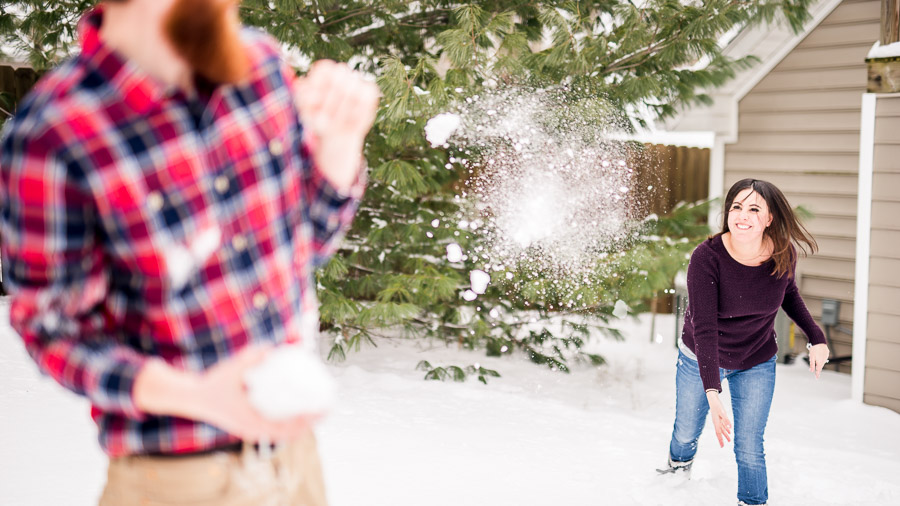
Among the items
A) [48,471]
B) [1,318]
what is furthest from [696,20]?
[1,318]

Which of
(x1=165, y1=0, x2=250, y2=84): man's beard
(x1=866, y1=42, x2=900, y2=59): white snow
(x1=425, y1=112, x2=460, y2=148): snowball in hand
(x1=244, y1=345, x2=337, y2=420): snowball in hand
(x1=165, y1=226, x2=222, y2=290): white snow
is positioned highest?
(x1=866, y1=42, x2=900, y2=59): white snow

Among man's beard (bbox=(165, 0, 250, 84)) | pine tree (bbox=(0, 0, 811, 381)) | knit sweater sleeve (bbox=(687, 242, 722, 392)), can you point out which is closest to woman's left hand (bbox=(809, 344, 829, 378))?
knit sweater sleeve (bbox=(687, 242, 722, 392))

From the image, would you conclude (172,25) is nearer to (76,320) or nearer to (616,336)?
(76,320)

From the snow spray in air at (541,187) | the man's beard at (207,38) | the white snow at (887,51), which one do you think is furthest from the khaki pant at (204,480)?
the white snow at (887,51)

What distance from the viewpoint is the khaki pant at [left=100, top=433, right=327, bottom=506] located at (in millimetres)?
986

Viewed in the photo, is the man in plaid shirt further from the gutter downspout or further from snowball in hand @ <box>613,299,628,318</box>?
the gutter downspout

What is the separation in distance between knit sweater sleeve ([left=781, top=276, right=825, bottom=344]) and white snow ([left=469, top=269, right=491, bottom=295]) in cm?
233

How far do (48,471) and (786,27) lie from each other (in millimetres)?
5854

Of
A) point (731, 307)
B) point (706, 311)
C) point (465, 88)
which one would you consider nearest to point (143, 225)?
point (706, 311)

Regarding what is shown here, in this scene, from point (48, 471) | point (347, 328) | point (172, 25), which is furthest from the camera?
point (347, 328)

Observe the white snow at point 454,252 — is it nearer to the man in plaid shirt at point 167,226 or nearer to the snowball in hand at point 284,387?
the man in plaid shirt at point 167,226

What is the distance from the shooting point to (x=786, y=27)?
5.91 m

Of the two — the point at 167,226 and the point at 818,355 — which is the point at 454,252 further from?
the point at 167,226

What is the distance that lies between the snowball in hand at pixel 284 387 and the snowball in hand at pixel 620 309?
14.3ft
